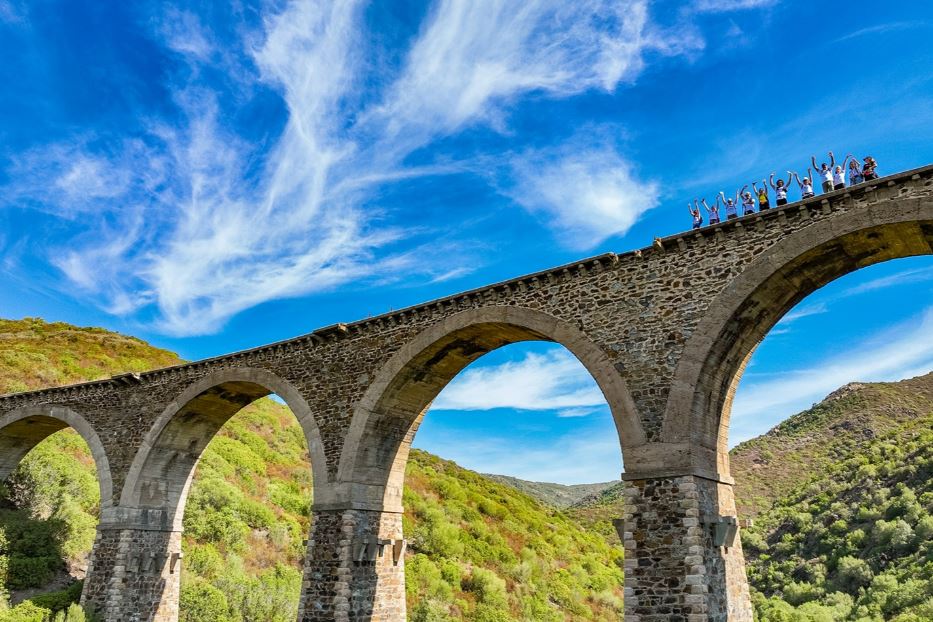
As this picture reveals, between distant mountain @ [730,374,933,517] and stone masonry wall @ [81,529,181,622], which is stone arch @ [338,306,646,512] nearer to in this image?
stone masonry wall @ [81,529,181,622]

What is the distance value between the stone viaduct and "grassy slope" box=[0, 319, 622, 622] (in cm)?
284

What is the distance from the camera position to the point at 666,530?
1042 centimetres

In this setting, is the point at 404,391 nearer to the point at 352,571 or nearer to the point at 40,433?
the point at 352,571

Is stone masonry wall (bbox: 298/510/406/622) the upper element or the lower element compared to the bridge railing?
lower

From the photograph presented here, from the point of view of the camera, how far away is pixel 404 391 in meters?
15.2

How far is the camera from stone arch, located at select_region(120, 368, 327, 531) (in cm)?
1809

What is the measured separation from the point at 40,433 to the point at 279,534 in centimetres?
916

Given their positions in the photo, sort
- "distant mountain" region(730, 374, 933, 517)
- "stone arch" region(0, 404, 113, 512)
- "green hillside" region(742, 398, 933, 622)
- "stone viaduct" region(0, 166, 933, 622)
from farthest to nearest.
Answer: "distant mountain" region(730, 374, 933, 517) → "green hillside" region(742, 398, 933, 622) → "stone arch" region(0, 404, 113, 512) → "stone viaduct" region(0, 166, 933, 622)

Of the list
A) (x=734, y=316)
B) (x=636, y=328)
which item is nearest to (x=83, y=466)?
(x=636, y=328)

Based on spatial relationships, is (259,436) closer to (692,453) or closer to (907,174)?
(692,453)

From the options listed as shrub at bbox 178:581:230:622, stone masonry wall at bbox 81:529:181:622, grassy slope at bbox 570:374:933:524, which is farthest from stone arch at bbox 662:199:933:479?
grassy slope at bbox 570:374:933:524

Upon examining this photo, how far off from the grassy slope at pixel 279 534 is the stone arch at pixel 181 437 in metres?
2.87

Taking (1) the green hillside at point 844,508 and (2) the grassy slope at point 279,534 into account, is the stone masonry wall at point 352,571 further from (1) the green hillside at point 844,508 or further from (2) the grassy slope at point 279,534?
(1) the green hillside at point 844,508

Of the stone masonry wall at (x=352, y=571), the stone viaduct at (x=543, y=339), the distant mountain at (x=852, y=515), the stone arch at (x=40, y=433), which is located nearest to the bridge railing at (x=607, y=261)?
the stone viaduct at (x=543, y=339)
